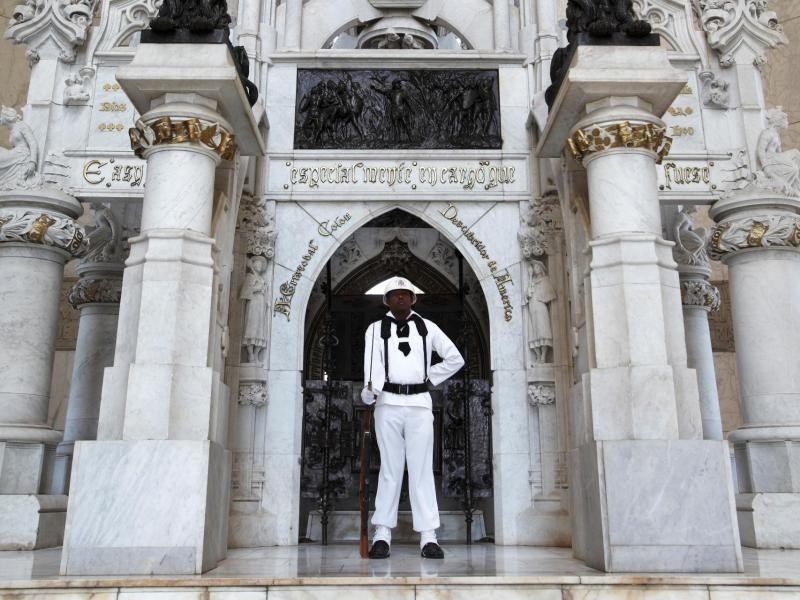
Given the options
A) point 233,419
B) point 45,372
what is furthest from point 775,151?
point 45,372

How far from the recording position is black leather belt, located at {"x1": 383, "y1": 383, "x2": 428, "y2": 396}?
8.34 metres

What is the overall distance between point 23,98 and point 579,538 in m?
16.6

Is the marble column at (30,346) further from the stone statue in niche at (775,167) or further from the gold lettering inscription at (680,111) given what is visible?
the stone statue in niche at (775,167)

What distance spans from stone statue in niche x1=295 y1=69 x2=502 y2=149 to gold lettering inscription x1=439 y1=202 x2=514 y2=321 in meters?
1.04

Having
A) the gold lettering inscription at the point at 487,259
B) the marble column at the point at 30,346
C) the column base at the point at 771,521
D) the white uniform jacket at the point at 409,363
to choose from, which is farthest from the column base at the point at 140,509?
the column base at the point at 771,521

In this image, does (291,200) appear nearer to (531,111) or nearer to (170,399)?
(531,111)

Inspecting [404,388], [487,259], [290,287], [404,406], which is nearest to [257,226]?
[290,287]

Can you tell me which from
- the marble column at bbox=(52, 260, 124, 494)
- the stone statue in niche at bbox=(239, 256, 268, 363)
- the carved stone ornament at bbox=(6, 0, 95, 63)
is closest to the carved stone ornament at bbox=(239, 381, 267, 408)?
the stone statue in niche at bbox=(239, 256, 268, 363)

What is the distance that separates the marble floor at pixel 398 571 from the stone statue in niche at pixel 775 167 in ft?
16.1

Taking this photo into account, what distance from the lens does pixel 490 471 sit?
11.5 meters

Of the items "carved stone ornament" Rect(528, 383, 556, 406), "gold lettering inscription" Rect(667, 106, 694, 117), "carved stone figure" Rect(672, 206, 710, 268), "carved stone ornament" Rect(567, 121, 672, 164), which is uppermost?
"gold lettering inscription" Rect(667, 106, 694, 117)

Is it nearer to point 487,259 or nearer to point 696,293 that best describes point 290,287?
point 487,259

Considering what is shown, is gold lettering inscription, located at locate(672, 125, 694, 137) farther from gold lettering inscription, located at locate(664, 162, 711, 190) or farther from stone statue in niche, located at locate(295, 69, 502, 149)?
stone statue in niche, located at locate(295, 69, 502, 149)

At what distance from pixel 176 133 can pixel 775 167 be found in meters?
8.13
